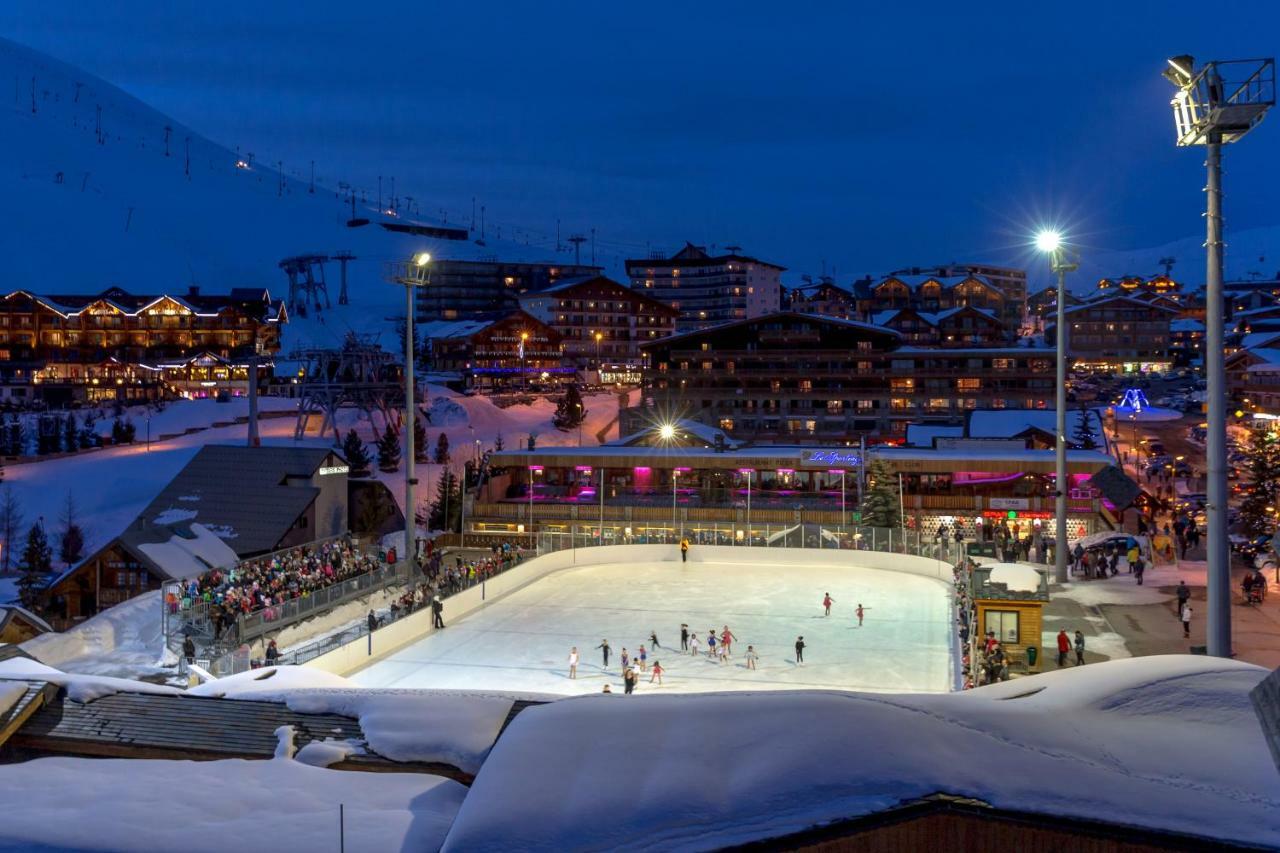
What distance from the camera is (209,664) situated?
18.0m

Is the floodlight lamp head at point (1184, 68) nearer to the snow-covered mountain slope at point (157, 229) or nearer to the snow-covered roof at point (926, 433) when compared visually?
the snow-covered roof at point (926, 433)

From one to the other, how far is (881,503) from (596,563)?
9.08m

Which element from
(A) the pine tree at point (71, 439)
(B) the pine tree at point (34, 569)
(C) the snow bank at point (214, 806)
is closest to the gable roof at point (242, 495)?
(B) the pine tree at point (34, 569)

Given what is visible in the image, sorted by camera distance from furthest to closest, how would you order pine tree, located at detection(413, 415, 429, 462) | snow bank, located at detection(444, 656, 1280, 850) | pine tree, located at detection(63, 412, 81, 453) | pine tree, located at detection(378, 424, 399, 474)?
pine tree, located at detection(413, 415, 429, 462), pine tree, located at detection(378, 424, 399, 474), pine tree, located at detection(63, 412, 81, 453), snow bank, located at detection(444, 656, 1280, 850)

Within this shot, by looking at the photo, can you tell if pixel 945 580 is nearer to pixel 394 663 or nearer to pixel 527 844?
pixel 394 663

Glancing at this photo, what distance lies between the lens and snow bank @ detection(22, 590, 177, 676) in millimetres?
19562

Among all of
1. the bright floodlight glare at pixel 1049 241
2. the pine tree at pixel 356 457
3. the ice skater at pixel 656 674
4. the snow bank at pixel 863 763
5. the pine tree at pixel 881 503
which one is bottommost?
the ice skater at pixel 656 674

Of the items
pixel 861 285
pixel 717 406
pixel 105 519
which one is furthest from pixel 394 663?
pixel 861 285

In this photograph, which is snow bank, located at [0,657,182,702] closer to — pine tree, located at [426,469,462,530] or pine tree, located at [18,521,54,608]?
pine tree, located at [18,521,54,608]

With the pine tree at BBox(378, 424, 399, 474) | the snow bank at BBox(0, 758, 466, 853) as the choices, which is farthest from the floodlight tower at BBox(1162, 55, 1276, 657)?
the pine tree at BBox(378, 424, 399, 474)

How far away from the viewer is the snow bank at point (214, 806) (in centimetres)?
782

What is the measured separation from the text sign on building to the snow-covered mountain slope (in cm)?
8508

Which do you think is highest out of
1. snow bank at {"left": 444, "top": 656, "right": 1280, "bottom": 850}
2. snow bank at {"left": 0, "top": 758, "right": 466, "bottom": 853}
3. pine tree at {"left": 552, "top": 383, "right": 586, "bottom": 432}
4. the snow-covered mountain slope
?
the snow-covered mountain slope

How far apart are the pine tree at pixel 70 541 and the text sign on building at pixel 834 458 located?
2563 cm
